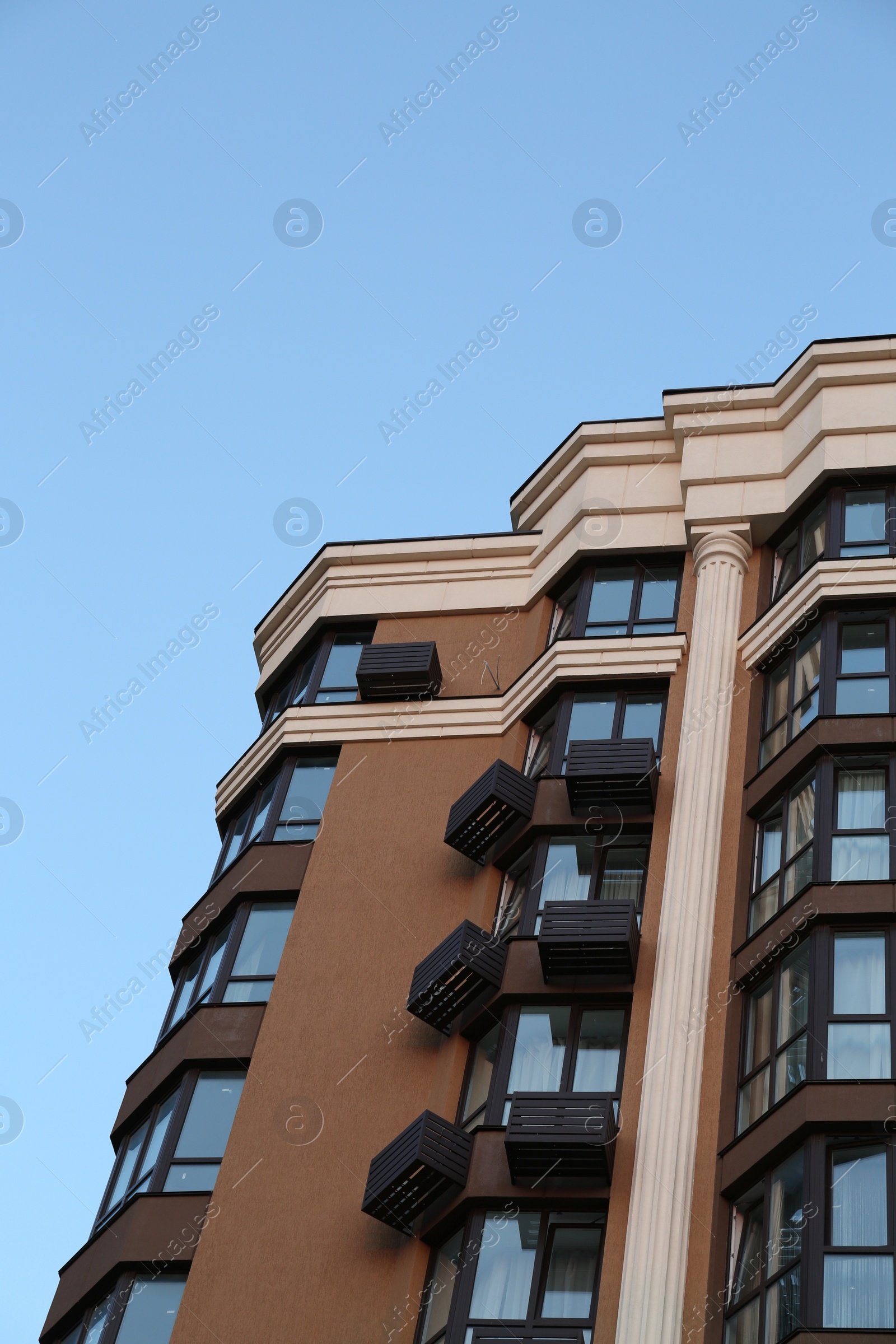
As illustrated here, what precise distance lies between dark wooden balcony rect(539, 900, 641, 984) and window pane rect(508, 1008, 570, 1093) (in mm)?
619

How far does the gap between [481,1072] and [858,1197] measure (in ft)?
24.1

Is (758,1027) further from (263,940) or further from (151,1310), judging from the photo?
(151,1310)

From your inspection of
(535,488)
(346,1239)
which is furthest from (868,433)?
(346,1239)

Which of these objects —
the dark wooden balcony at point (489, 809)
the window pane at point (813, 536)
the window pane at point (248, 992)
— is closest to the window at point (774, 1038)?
the dark wooden balcony at point (489, 809)

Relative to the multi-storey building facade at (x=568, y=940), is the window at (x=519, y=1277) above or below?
below

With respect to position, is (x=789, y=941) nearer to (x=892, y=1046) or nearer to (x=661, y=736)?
(x=892, y=1046)

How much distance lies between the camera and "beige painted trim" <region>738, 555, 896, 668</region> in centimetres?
2873

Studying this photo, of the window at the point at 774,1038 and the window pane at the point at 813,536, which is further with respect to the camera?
the window pane at the point at 813,536

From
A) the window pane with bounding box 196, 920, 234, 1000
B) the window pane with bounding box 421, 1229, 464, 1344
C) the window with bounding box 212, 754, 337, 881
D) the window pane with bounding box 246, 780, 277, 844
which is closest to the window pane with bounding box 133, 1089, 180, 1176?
the window pane with bounding box 196, 920, 234, 1000

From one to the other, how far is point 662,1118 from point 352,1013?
6515 millimetres

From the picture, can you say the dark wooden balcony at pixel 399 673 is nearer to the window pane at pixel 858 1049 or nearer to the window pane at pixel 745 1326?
the window pane at pixel 858 1049

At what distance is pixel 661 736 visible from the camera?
98.2 ft

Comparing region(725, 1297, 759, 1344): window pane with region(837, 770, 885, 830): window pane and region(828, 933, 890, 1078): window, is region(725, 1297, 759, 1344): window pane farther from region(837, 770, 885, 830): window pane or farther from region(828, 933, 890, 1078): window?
region(837, 770, 885, 830): window pane

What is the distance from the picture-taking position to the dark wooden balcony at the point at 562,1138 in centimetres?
2395
